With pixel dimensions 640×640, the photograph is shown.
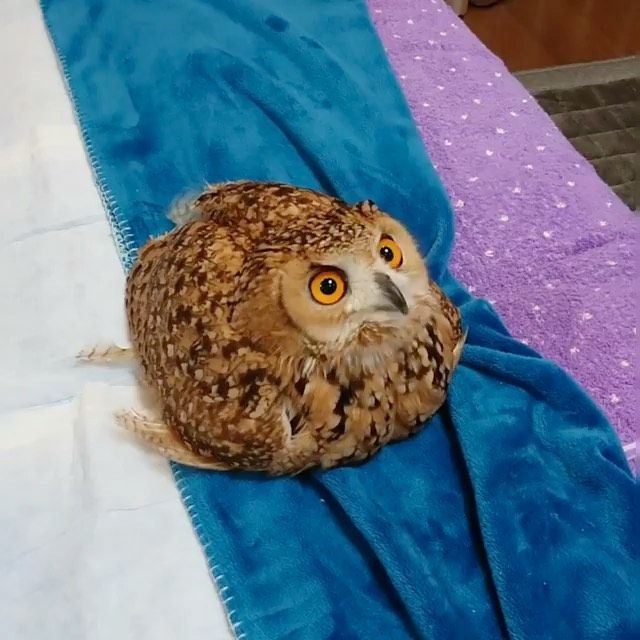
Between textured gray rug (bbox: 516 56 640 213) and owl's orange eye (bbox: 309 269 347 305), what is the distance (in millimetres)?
1061

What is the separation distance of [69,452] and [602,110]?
134 centimetres

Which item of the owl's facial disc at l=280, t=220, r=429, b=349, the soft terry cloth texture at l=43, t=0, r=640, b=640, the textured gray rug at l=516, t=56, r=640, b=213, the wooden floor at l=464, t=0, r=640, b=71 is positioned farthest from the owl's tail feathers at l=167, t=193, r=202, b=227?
the wooden floor at l=464, t=0, r=640, b=71

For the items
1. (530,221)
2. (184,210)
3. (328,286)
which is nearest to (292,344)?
(328,286)

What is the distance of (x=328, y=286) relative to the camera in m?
0.69

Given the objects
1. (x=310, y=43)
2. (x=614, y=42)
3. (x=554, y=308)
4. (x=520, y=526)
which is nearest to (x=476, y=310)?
(x=554, y=308)

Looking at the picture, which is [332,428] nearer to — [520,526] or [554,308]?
[520,526]

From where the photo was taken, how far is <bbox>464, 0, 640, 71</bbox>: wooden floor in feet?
6.69

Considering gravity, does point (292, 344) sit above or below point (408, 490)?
above

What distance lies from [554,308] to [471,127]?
0.96ft

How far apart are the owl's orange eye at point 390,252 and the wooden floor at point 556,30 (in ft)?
4.53

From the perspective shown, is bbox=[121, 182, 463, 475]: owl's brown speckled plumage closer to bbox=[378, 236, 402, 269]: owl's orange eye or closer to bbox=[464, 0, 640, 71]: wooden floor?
bbox=[378, 236, 402, 269]: owl's orange eye

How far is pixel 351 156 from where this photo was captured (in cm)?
106

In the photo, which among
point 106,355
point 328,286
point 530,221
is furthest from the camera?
point 530,221

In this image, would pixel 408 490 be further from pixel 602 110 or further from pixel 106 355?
pixel 602 110
